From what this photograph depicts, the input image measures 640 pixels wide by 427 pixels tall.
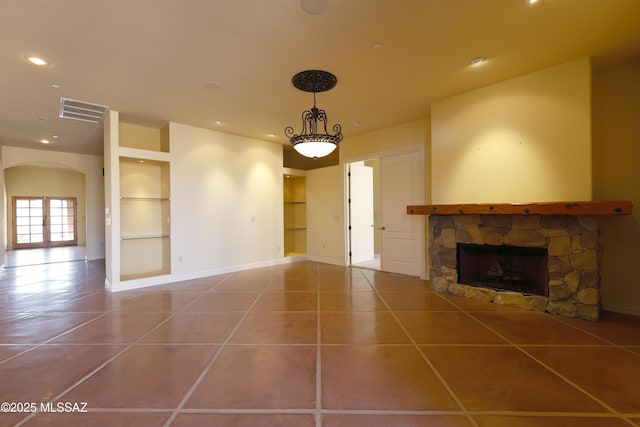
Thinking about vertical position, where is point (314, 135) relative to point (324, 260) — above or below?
above

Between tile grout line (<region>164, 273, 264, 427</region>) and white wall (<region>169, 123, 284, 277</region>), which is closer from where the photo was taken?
tile grout line (<region>164, 273, 264, 427</region>)

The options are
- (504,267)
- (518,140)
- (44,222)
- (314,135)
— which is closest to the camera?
(314,135)

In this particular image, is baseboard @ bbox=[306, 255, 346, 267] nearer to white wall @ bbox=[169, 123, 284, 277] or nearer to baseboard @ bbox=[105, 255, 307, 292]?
baseboard @ bbox=[105, 255, 307, 292]

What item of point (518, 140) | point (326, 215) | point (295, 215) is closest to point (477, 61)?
point (518, 140)

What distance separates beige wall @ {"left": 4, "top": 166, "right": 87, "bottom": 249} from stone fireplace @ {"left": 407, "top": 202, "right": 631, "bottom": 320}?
1286 centimetres

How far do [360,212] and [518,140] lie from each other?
3.75 m

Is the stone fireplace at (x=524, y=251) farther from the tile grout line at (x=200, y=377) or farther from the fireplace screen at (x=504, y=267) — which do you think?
the tile grout line at (x=200, y=377)

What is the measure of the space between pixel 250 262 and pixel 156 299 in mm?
2425

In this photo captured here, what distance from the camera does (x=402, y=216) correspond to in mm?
5434

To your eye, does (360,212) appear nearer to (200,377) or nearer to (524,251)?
(524,251)

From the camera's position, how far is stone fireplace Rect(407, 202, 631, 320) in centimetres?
310

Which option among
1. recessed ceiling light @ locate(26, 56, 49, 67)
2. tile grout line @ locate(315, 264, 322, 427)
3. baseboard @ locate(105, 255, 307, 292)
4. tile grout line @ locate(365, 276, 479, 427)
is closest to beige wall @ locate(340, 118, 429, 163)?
baseboard @ locate(105, 255, 307, 292)

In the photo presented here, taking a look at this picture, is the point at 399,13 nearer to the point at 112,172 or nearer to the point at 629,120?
the point at 629,120

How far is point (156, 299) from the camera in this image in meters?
4.07
